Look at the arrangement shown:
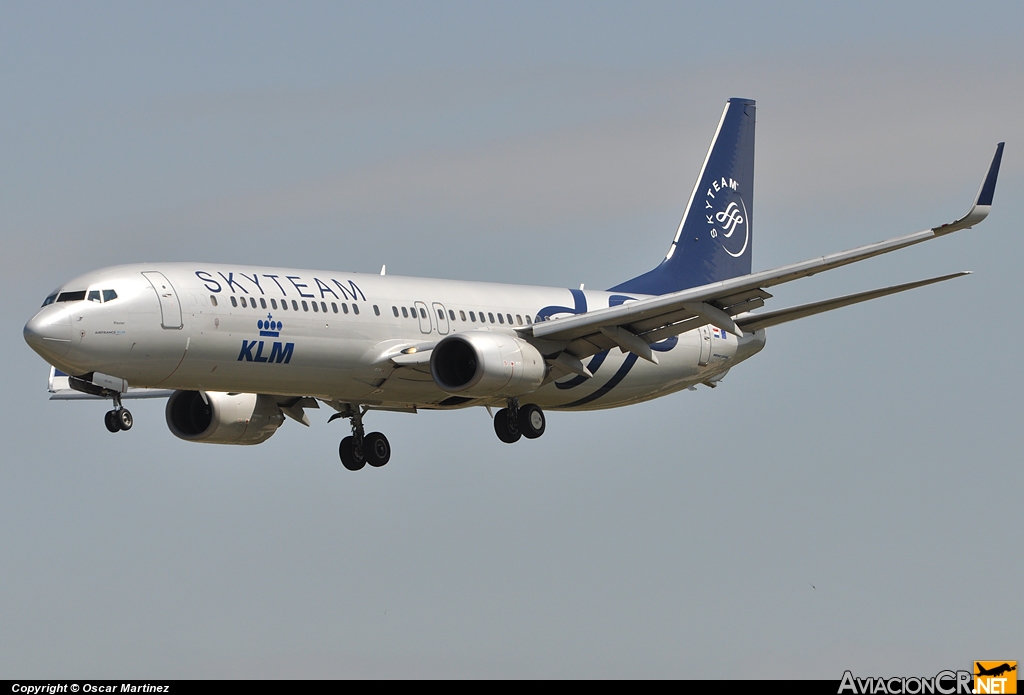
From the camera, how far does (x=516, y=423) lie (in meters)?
48.3

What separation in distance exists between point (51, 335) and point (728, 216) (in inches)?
989

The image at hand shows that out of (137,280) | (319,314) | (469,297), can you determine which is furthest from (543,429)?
(137,280)

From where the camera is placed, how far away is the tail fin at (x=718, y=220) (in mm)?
56656

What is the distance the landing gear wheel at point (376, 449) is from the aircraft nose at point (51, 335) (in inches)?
487

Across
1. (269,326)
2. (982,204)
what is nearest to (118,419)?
(269,326)

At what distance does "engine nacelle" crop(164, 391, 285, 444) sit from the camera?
50.3 meters

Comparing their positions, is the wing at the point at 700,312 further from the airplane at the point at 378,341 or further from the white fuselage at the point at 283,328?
the white fuselage at the point at 283,328

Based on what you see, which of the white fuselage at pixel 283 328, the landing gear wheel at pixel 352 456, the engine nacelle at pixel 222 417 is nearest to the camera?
the white fuselage at pixel 283 328

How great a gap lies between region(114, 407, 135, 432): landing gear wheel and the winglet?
19368 mm

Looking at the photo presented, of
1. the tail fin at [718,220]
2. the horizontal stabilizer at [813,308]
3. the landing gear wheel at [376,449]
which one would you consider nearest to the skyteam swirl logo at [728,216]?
the tail fin at [718,220]

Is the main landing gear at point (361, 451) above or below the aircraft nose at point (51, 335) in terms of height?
above

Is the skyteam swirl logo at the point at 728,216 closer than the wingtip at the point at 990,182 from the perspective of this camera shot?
No

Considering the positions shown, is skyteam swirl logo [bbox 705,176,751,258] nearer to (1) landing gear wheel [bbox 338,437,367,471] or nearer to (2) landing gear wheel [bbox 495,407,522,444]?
(2) landing gear wheel [bbox 495,407,522,444]

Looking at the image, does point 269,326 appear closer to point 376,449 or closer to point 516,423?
point 516,423
